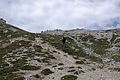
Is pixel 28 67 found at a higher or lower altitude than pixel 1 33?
lower

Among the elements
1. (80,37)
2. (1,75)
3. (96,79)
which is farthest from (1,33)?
(96,79)

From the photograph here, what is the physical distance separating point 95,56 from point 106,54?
412 centimetres

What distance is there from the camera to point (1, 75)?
2861 centimetres

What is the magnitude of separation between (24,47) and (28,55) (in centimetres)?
902

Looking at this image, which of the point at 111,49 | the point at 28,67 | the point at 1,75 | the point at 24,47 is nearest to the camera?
the point at 1,75

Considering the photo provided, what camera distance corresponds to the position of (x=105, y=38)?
75375 millimetres

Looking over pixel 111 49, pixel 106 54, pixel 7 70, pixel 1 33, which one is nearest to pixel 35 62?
pixel 7 70

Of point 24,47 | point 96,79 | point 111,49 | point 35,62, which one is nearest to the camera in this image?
point 96,79

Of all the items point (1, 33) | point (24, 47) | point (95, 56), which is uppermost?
point (1, 33)

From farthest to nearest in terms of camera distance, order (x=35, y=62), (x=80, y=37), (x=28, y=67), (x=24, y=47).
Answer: (x=80, y=37) → (x=24, y=47) → (x=35, y=62) → (x=28, y=67)

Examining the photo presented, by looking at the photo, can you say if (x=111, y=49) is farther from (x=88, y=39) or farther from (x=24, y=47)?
(x=24, y=47)

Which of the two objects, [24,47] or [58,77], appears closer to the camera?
[58,77]

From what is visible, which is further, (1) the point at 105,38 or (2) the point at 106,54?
(1) the point at 105,38

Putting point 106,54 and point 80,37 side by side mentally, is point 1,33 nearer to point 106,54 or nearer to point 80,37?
point 80,37
